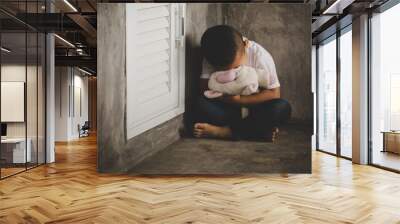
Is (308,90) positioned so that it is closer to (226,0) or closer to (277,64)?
(277,64)

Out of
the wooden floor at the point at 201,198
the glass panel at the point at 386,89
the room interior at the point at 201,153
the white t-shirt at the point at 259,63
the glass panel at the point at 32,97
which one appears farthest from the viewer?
the glass panel at the point at 32,97

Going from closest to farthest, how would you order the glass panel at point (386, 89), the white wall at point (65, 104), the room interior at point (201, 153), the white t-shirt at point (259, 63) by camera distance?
the room interior at point (201, 153)
the white t-shirt at point (259, 63)
the glass panel at point (386, 89)
the white wall at point (65, 104)

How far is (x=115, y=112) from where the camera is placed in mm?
5863

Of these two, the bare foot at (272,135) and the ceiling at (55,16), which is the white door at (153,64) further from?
the bare foot at (272,135)

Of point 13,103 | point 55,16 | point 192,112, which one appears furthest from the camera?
point 55,16

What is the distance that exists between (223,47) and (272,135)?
1670mm

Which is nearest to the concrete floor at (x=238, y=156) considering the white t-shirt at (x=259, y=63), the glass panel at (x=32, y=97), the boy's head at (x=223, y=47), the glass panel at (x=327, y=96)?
the white t-shirt at (x=259, y=63)

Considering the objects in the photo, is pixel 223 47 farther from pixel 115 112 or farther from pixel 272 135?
pixel 115 112

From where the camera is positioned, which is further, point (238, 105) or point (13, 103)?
point (13, 103)

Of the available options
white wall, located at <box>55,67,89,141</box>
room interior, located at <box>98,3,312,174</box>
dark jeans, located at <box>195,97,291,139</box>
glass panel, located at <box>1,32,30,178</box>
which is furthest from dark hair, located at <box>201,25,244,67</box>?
white wall, located at <box>55,67,89,141</box>

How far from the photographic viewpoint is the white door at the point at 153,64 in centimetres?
588

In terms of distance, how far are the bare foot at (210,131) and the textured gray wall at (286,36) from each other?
1.13m

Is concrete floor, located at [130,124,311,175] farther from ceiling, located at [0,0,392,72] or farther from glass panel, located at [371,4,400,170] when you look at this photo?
ceiling, located at [0,0,392,72]

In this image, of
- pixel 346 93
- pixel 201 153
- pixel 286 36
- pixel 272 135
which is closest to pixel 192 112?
pixel 201 153
